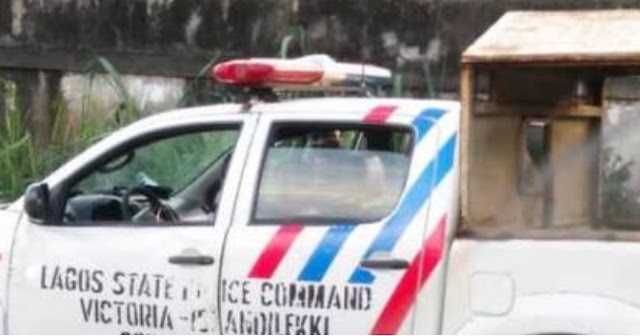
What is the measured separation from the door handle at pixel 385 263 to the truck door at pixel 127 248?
598 millimetres

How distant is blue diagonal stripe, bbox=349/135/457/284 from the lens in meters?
5.57

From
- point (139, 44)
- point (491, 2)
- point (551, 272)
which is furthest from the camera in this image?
point (139, 44)

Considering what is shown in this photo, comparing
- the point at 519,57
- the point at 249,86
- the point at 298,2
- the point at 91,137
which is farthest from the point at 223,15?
the point at 519,57

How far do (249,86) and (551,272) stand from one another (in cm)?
149

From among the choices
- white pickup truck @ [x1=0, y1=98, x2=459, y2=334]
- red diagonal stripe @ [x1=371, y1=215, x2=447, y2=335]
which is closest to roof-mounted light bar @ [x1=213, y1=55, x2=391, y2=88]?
white pickup truck @ [x1=0, y1=98, x2=459, y2=334]

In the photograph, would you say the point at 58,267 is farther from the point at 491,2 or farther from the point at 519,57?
the point at 491,2

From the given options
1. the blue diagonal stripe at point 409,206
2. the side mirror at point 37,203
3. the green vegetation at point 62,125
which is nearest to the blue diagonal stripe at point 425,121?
the blue diagonal stripe at point 409,206

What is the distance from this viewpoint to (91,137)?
11117 mm

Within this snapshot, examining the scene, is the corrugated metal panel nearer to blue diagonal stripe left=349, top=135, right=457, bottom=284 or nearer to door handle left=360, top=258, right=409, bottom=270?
blue diagonal stripe left=349, top=135, right=457, bottom=284

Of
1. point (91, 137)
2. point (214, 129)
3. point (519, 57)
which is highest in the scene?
point (519, 57)

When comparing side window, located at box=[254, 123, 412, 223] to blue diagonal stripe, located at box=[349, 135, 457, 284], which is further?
side window, located at box=[254, 123, 412, 223]

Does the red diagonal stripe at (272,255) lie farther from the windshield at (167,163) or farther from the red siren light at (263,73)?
the red siren light at (263,73)

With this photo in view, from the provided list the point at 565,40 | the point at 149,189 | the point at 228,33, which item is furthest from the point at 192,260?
the point at 228,33

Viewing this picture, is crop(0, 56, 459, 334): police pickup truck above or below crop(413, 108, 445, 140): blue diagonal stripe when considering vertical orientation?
below
